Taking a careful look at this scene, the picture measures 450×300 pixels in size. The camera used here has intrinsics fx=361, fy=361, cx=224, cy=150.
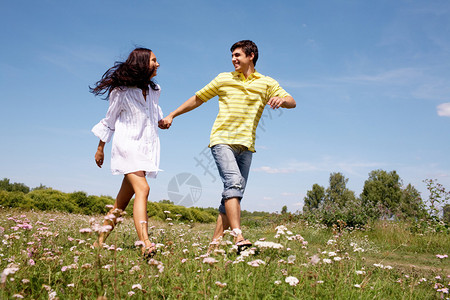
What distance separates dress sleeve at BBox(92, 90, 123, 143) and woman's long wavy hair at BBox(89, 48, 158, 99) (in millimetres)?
123

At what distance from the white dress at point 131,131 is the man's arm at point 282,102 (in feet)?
4.58

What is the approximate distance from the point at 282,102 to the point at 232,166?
928 mm

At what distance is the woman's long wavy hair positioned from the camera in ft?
13.6

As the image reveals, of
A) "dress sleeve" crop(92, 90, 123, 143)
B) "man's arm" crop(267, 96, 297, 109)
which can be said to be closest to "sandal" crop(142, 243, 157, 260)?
"dress sleeve" crop(92, 90, 123, 143)

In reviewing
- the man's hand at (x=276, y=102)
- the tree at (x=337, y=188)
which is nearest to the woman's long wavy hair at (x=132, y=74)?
the man's hand at (x=276, y=102)

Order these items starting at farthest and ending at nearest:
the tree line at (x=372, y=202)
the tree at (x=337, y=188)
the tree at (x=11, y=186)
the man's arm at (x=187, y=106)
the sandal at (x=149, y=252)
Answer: the tree at (x=337, y=188) → the tree at (x=11, y=186) → the tree line at (x=372, y=202) → the man's arm at (x=187, y=106) → the sandal at (x=149, y=252)

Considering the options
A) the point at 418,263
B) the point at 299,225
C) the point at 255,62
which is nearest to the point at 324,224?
the point at 299,225

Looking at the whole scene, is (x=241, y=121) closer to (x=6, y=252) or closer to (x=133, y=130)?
(x=133, y=130)

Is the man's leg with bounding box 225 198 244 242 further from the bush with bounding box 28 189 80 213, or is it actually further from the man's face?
the bush with bounding box 28 189 80 213

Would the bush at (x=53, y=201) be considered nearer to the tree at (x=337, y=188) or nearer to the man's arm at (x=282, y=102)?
the man's arm at (x=282, y=102)

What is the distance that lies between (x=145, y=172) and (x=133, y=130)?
49 centimetres

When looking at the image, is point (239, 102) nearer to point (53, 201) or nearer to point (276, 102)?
point (276, 102)

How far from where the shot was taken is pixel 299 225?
12.3 meters

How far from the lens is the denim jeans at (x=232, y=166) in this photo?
4.05m
